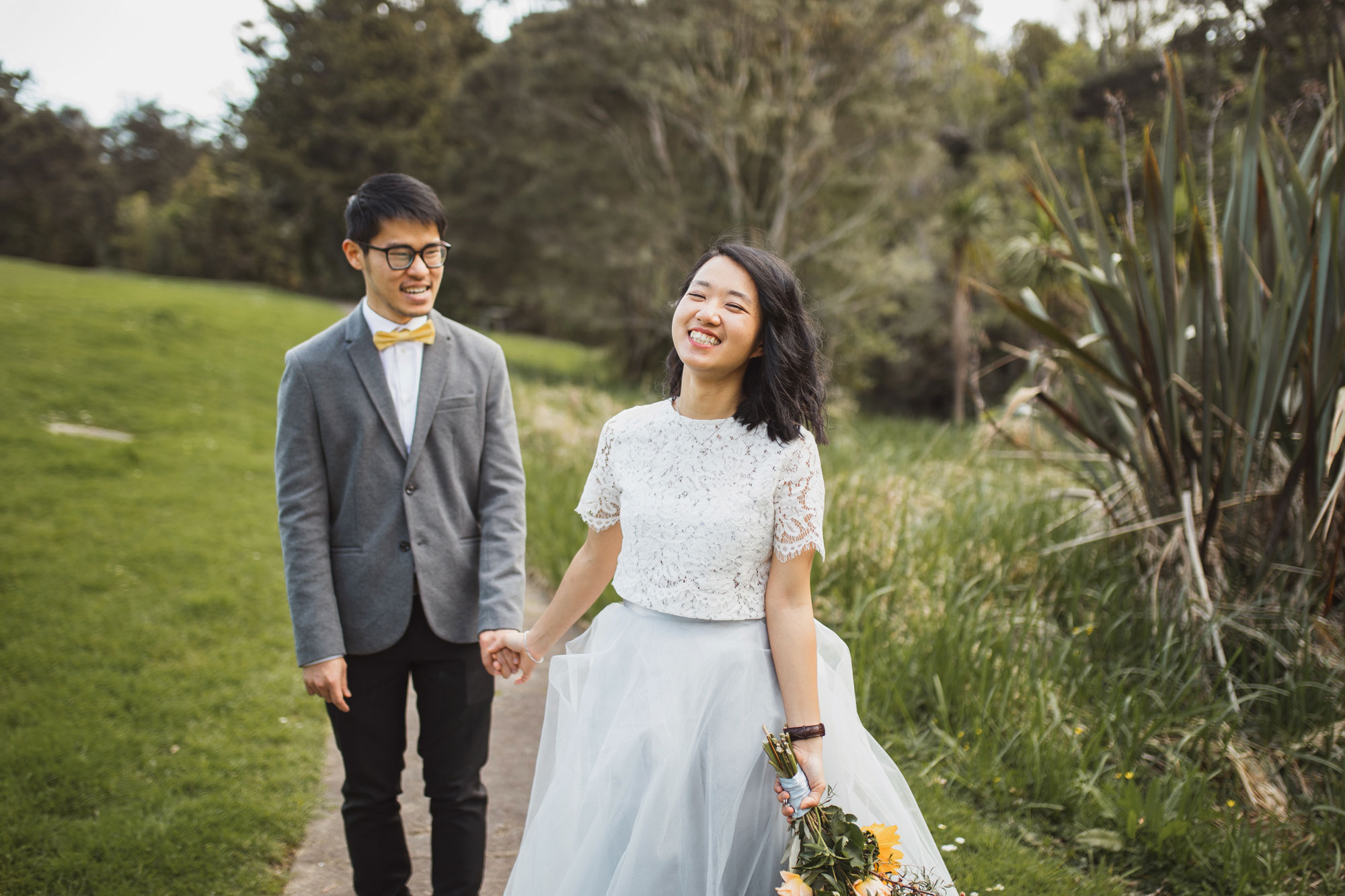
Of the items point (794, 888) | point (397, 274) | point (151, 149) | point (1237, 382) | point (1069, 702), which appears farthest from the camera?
point (151, 149)

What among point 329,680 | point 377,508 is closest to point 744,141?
point 377,508

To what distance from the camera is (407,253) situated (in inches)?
82.4

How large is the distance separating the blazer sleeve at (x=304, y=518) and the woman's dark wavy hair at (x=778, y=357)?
989mm

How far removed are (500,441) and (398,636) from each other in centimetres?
56

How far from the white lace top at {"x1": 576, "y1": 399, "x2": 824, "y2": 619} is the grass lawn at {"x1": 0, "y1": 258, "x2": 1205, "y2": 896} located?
1.42m

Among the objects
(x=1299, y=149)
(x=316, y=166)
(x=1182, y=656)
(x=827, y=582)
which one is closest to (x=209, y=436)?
(x=827, y=582)

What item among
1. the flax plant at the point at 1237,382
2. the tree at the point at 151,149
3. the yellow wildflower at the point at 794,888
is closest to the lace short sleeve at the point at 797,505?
the yellow wildflower at the point at 794,888

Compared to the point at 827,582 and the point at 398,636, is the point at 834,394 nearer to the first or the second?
the point at 827,582

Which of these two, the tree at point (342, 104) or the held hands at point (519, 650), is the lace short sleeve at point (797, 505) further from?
the tree at point (342, 104)

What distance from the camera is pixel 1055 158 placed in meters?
14.0

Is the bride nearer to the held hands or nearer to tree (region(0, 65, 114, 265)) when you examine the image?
the held hands

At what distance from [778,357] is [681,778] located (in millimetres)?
855

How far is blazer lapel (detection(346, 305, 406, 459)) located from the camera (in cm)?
212

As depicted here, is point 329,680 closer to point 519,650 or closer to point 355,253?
point 519,650
